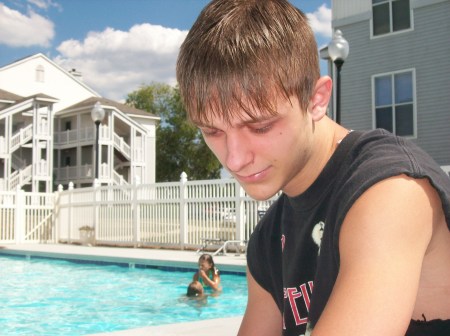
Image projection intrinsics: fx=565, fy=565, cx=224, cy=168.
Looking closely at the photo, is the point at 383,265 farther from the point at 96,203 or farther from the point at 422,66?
the point at 96,203

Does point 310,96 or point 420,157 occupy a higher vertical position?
point 310,96

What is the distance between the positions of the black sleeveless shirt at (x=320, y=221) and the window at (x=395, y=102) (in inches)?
559

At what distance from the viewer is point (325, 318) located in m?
0.99

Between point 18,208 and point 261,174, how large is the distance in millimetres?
19761

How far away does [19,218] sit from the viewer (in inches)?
770

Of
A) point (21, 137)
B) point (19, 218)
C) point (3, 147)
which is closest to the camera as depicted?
point (19, 218)

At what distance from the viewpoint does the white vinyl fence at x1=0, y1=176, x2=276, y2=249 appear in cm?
1419

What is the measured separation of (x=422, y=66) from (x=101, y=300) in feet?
34.5

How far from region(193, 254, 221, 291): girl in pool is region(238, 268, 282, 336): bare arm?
7.25 m

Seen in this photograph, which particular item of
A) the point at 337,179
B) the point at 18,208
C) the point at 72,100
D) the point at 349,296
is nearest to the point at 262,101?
the point at 337,179

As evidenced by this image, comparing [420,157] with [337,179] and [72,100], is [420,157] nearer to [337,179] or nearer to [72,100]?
[337,179]

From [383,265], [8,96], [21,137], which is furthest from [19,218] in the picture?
[383,265]

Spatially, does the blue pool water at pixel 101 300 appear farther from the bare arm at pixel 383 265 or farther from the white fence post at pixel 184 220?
the bare arm at pixel 383 265

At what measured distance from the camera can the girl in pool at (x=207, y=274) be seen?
8883 mm
